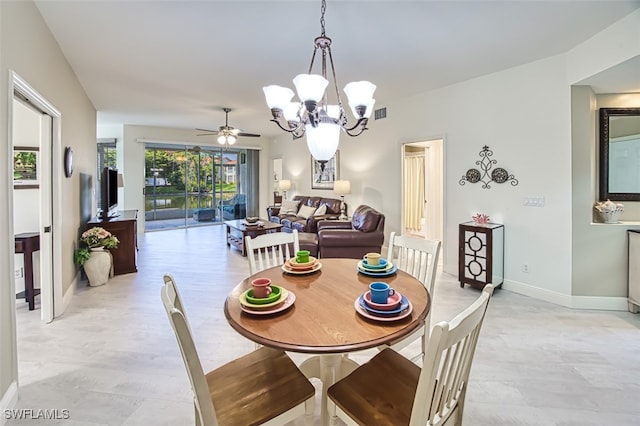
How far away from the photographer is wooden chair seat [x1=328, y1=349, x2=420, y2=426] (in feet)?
4.11

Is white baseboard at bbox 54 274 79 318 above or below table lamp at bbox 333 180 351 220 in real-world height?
below

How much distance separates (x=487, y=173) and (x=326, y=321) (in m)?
3.72

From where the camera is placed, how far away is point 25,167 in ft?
11.8

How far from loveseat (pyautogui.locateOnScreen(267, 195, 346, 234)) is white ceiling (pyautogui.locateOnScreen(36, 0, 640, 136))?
2.86m

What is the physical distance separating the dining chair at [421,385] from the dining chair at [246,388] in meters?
0.17

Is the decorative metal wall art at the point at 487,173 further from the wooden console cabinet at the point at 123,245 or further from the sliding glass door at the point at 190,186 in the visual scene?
the sliding glass door at the point at 190,186

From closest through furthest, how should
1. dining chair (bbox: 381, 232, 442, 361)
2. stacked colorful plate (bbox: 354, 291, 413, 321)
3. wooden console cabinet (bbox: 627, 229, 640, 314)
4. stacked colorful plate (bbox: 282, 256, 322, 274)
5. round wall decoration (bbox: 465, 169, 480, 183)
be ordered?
stacked colorful plate (bbox: 354, 291, 413, 321) → stacked colorful plate (bbox: 282, 256, 322, 274) → dining chair (bbox: 381, 232, 442, 361) → wooden console cabinet (bbox: 627, 229, 640, 314) → round wall decoration (bbox: 465, 169, 480, 183)

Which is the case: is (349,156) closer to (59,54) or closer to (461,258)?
(461,258)

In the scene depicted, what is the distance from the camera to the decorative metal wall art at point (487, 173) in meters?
4.01

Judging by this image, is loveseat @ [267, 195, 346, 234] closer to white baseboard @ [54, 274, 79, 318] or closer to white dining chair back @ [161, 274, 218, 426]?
white baseboard @ [54, 274, 79, 318]

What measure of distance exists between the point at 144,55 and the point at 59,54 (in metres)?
0.82

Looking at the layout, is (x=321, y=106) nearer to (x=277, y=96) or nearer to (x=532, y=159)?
(x=277, y=96)

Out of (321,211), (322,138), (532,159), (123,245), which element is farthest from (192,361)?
(321,211)

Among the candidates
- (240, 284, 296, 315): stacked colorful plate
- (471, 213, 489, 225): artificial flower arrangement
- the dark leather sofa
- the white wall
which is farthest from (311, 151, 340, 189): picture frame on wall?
(240, 284, 296, 315): stacked colorful plate
